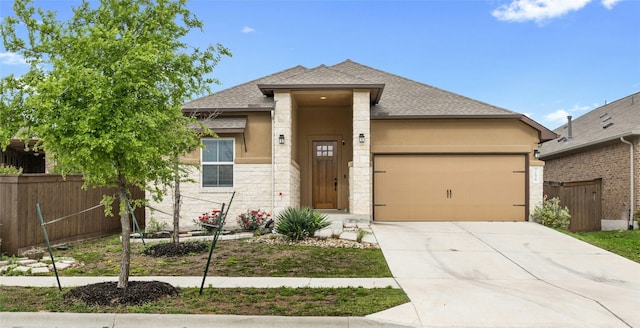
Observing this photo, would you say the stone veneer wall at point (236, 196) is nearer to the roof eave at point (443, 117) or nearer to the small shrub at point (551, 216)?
the roof eave at point (443, 117)

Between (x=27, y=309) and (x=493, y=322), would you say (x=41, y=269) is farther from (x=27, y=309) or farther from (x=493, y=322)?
(x=493, y=322)

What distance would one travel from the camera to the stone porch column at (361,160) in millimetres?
14758

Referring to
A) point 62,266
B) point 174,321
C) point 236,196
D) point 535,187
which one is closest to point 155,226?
point 236,196

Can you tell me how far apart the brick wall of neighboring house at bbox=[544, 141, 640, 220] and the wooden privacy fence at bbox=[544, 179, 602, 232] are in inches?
9.6

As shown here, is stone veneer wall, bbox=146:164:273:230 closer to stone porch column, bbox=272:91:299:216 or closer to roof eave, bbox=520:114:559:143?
stone porch column, bbox=272:91:299:216

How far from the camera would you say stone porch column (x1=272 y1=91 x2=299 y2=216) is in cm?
1453

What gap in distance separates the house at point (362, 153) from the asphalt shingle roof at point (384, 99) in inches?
1.7

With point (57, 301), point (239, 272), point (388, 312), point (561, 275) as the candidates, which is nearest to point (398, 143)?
point (561, 275)

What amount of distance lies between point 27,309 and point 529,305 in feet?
23.2

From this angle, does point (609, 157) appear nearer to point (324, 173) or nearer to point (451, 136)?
point (451, 136)

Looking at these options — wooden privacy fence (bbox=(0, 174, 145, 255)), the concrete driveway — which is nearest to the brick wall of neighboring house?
the concrete driveway

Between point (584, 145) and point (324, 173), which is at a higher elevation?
point (584, 145)

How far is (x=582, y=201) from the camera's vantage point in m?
18.7

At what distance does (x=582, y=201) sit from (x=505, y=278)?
12.0 m
